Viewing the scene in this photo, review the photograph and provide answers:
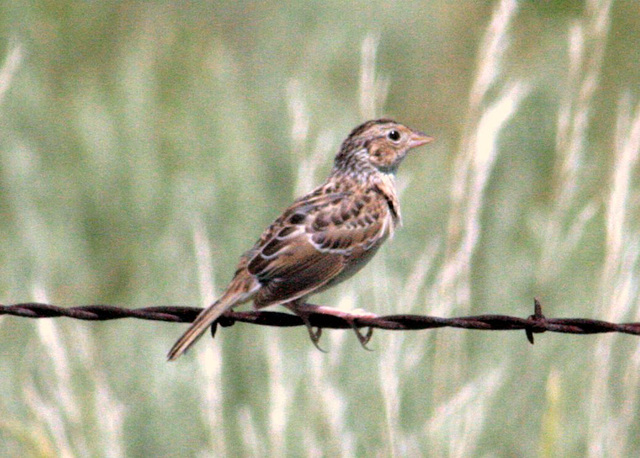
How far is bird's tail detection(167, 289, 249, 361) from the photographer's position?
5688mm

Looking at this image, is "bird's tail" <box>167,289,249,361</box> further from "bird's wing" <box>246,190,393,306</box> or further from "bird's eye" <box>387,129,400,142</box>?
"bird's eye" <box>387,129,400,142</box>

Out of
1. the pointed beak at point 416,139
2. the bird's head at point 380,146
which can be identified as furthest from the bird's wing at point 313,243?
the pointed beak at point 416,139

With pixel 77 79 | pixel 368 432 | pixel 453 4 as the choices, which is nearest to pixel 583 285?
pixel 368 432

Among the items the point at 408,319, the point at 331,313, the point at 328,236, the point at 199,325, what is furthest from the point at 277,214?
the point at 408,319

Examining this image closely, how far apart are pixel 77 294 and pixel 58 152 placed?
149cm

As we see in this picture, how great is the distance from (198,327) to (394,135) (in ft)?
7.78

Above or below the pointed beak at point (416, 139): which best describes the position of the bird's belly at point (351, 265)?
below

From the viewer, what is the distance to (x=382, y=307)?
A: 7.82 meters

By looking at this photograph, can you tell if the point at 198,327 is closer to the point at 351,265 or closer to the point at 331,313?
the point at 331,313

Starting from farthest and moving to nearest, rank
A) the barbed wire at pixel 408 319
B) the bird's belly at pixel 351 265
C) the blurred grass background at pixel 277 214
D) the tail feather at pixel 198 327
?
the blurred grass background at pixel 277 214 → the bird's belly at pixel 351 265 → the tail feather at pixel 198 327 → the barbed wire at pixel 408 319

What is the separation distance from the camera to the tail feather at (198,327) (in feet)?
18.6

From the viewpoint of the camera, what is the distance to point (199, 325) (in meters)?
5.84

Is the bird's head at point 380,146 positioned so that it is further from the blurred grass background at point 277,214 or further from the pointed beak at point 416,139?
the blurred grass background at point 277,214

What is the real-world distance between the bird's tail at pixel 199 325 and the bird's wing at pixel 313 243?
28 centimetres
